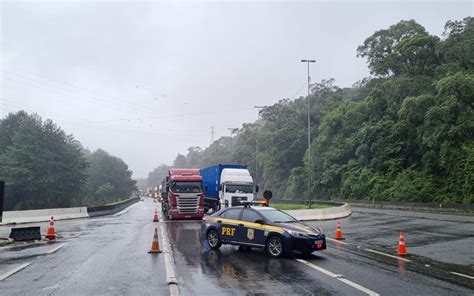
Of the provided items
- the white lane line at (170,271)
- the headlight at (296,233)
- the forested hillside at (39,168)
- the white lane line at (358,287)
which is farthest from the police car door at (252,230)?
the forested hillside at (39,168)

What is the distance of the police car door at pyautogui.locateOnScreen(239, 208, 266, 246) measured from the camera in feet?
43.3

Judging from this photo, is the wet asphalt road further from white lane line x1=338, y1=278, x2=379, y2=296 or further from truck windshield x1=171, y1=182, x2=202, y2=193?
truck windshield x1=171, y1=182, x2=202, y2=193

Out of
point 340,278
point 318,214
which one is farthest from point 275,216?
point 318,214

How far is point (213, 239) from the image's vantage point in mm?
14586

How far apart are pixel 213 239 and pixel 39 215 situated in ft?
69.0

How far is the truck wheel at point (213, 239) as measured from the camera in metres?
14.5

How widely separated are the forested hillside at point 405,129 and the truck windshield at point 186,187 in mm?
24460

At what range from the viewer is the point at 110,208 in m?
43.9

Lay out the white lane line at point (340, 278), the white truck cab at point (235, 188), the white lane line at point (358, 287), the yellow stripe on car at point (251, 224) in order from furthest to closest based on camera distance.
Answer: the white truck cab at point (235, 188), the yellow stripe on car at point (251, 224), the white lane line at point (340, 278), the white lane line at point (358, 287)

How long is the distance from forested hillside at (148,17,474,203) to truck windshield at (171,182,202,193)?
963 inches

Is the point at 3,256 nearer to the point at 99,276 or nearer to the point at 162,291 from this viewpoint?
the point at 99,276

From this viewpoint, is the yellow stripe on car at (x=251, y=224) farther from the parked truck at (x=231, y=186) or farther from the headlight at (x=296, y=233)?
the parked truck at (x=231, y=186)

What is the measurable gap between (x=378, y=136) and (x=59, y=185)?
44770mm

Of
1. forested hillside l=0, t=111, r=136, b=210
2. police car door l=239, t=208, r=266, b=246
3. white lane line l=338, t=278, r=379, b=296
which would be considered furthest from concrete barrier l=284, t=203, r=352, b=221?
forested hillside l=0, t=111, r=136, b=210
